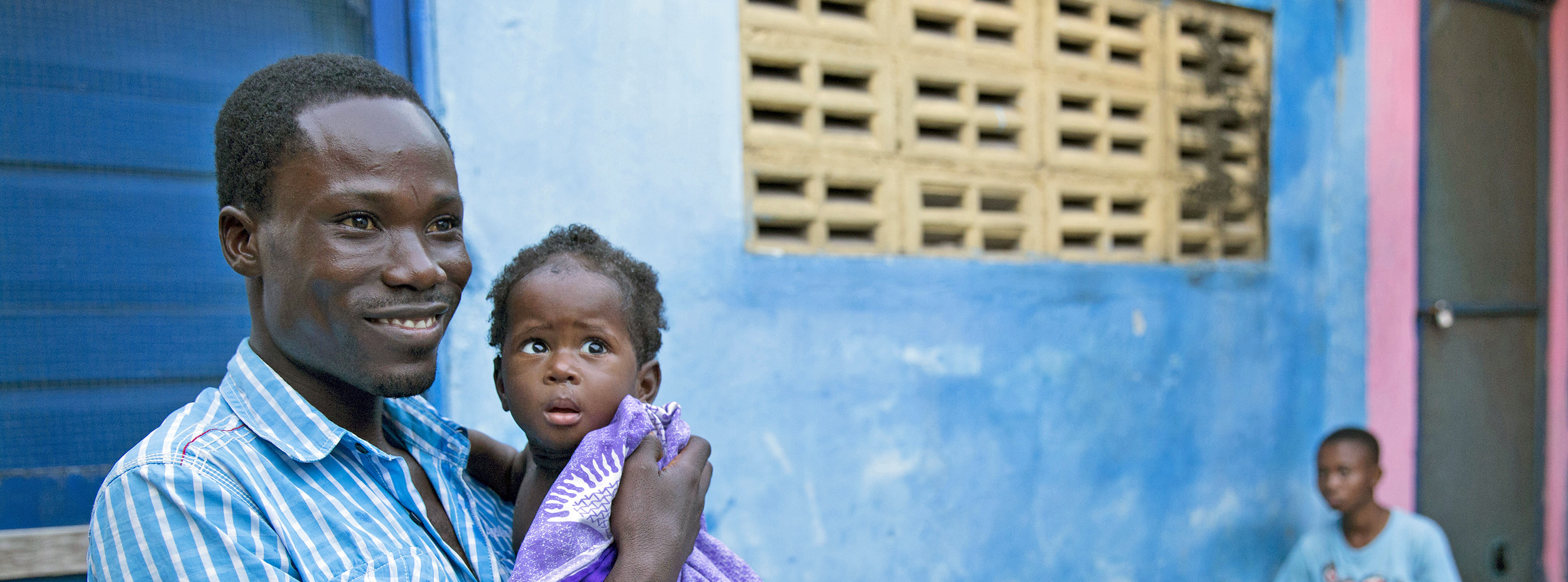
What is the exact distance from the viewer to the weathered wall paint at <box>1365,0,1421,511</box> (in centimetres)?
431

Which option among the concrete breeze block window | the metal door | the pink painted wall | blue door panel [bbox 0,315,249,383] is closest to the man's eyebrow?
blue door panel [bbox 0,315,249,383]

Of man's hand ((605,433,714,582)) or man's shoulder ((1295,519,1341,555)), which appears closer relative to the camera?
man's hand ((605,433,714,582))

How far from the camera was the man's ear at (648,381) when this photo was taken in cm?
177

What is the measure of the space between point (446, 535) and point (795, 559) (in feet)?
5.79

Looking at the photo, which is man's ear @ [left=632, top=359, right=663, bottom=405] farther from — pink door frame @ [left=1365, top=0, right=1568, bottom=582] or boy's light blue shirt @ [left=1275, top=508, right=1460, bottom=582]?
pink door frame @ [left=1365, top=0, right=1568, bottom=582]

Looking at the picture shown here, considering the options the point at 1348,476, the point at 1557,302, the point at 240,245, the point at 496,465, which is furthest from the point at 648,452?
the point at 1557,302

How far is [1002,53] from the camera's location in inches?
135

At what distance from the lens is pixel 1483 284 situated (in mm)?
4711

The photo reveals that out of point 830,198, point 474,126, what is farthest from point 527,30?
point 830,198

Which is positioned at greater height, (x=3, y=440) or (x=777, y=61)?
(x=777, y=61)

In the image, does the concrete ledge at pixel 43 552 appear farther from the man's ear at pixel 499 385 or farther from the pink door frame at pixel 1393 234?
the pink door frame at pixel 1393 234

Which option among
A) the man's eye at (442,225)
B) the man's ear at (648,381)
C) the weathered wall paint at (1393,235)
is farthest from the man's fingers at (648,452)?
the weathered wall paint at (1393,235)

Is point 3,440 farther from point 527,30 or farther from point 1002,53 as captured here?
point 1002,53

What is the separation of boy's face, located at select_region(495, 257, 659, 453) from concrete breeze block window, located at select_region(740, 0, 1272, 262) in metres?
1.32
